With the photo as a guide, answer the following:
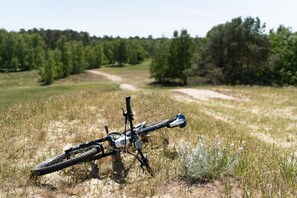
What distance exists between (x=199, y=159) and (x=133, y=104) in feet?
21.2

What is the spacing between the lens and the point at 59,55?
7044cm

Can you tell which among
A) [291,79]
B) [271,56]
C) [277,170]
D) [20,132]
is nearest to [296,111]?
[277,170]

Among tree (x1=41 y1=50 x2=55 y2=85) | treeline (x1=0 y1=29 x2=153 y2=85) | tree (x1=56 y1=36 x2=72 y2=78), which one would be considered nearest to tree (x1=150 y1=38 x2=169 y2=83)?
tree (x1=41 y1=50 x2=55 y2=85)

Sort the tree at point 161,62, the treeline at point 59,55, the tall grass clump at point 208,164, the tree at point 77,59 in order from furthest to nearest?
the tree at point 77,59 → the treeline at point 59,55 → the tree at point 161,62 → the tall grass clump at point 208,164

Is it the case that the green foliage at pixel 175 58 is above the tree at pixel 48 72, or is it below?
above

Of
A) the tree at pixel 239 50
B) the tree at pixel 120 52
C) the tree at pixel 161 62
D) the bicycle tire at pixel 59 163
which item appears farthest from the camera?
the tree at pixel 120 52

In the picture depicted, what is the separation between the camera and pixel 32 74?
2803 inches

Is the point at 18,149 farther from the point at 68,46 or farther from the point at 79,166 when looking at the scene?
the point at 68,46

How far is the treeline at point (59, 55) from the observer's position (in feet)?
225

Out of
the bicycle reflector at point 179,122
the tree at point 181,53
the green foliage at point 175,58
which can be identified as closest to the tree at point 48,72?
the green foliage at point 175,58

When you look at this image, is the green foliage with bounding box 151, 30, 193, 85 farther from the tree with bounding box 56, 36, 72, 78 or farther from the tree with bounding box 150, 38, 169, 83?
the tree with bounding box 56, 36, 72, 78

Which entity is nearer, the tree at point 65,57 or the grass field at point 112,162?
Result: the grass field at point 112,162

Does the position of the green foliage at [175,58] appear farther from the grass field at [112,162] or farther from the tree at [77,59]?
the grass field at [112,162]

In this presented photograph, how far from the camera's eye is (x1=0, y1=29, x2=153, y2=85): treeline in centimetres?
6862
